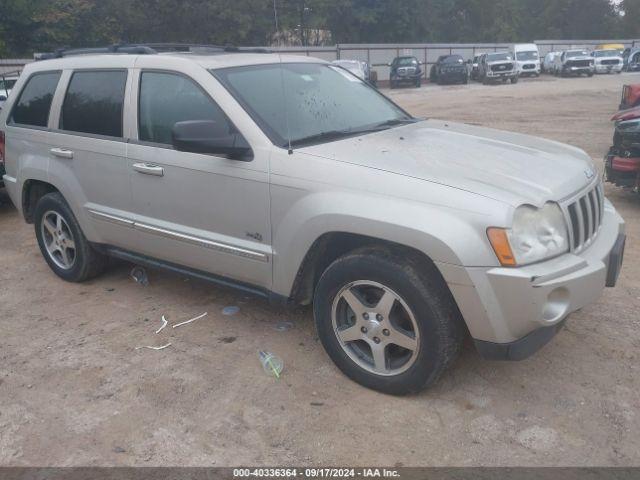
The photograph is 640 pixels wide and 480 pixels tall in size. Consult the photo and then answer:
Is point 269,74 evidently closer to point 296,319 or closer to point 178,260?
point 178,260

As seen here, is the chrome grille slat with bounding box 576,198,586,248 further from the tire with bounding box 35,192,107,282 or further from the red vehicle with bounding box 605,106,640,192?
the red vehicle with bounding box 605,106,640,192

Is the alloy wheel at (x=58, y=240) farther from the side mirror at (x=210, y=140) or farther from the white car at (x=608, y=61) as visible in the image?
the white car at (x=608, y=61)

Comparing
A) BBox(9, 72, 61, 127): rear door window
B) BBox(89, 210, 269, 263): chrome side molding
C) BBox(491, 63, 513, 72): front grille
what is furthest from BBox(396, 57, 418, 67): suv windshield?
BBox(89, 210, 269, 263): chrome side molding

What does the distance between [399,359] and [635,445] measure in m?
1.18

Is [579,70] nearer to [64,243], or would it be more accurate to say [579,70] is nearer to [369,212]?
[64,243]

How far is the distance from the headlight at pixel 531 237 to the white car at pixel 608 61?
4087 centimetres

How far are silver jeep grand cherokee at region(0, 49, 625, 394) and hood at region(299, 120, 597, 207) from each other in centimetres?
2

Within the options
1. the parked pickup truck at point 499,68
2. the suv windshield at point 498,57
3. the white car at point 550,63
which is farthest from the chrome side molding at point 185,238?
the white car at point 550,63

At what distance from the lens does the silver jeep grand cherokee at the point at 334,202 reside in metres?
2.90

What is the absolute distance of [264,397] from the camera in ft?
11.1

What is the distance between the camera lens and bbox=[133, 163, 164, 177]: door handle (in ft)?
13.1

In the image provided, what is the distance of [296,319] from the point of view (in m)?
4.33

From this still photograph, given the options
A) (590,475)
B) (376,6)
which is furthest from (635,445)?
(376,6)

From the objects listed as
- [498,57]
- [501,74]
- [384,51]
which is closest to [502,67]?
[501,74]
